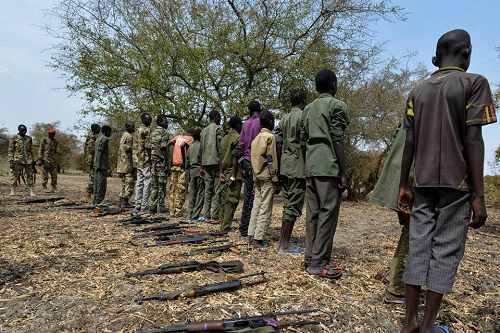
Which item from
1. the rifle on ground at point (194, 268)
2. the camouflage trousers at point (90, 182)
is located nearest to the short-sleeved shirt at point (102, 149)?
the camouflage trousers at point (90, 182)

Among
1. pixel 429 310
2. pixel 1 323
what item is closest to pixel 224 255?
pixel 1 323

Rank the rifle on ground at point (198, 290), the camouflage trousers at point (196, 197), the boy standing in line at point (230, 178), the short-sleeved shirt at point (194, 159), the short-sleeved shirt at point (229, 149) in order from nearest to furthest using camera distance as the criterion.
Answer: the rifle on ground at point (198, 290) < the boy standing in line at point (230, 178) < the short-sleeved shirt at point (229, 149) < the camouflage trousers at point (196, 197) < the short-sleeved shirt at point (194, 159)

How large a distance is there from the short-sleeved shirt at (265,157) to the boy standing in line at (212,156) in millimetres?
1671

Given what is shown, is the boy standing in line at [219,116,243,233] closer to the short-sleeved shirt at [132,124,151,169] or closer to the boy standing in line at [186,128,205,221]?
the boy standing in line at [186,128,205,221]

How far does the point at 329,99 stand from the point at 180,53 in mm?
7408

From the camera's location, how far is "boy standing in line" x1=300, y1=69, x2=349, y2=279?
325cm

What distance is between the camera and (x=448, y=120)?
6.54 feet

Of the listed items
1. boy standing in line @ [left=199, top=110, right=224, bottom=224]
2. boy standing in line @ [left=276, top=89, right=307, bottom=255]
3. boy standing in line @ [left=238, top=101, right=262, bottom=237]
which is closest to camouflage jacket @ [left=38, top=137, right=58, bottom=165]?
boy standing in line @ [left=199, top=110, right=224, bottom=224]

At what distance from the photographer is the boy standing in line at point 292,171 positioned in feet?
13.4

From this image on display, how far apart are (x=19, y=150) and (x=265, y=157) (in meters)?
9.86

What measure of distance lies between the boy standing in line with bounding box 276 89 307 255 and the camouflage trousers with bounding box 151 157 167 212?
12.4 feet

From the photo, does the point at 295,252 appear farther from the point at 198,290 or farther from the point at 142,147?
the point at 142,147

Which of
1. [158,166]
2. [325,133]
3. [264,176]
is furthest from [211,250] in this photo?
[158,166]

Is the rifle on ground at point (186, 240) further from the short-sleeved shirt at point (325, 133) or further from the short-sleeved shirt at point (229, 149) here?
the short-sleeved shirt at point (325, 133)
